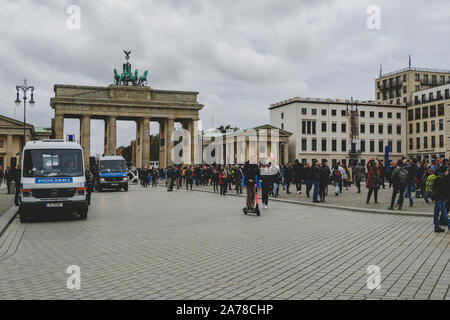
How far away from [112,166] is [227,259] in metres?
28.9

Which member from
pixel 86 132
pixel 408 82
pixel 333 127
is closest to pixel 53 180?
pixel 86 132

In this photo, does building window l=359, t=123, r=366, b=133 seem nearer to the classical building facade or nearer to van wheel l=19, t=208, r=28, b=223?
the classical building facade

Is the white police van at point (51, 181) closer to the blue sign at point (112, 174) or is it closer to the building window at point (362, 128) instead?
the blue sign at point (112, 174)

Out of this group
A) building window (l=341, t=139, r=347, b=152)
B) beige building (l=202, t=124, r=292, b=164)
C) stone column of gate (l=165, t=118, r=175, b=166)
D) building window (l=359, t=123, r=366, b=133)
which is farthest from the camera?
building window (l=341, t=139, r=347, b=152)

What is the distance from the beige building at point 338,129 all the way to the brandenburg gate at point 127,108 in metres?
26.3

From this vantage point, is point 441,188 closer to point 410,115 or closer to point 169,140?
point 169,140

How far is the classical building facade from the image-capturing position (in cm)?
7412

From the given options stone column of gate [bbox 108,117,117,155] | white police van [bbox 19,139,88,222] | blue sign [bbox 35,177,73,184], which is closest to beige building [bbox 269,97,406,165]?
stone column of gate [bbox 108,117,117,155]

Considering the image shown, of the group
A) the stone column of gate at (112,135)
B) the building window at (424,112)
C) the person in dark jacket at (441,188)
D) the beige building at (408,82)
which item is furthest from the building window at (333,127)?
the person in dark jacket at (441,188)

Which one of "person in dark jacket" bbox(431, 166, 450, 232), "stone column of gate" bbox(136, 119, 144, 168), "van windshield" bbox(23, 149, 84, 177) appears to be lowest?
"person in dark jacket" bbox(431, 166, 450, 232)

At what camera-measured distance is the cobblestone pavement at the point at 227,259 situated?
580 centimetres

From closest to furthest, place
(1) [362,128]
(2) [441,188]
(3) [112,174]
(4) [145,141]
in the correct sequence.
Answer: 1. (2) [441,188]
2. (3) [112,174]
3. (4) [145,141]
4. (1) [362,128]

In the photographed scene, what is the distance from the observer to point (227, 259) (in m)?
7.82

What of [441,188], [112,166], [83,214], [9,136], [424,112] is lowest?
[83,214]
